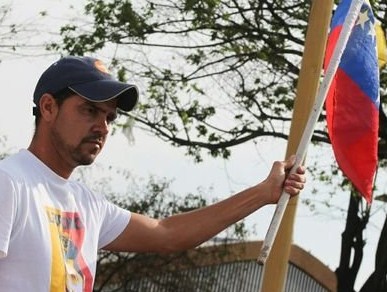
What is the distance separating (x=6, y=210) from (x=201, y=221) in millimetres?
931

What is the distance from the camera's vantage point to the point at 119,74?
50.4ft

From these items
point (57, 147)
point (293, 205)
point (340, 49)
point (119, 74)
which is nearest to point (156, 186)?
point (119, 74)

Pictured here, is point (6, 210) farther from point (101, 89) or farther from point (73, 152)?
point (101, 89)

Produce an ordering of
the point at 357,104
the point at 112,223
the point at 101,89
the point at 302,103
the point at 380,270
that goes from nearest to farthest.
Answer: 1. the point at 101,89
2. the point at 112,223
3. the point at 357,104
4. the point at 302,103
5. the point at 380,270

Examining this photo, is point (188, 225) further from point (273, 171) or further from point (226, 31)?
point (226, 31)

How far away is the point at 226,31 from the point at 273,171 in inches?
446

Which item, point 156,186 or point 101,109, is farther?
point 156,186

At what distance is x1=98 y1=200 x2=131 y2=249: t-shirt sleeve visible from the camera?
396 cm

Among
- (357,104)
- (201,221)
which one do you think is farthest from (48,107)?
(357,104)

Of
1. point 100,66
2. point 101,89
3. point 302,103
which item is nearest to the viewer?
point 101,89

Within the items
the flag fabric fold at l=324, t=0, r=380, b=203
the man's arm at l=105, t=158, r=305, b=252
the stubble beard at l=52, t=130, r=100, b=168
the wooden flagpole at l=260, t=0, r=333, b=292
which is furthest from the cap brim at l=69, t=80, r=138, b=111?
the wooden flagpole at l=260, t=0, r=333, b=292

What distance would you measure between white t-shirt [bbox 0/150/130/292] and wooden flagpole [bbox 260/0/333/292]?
3.61m

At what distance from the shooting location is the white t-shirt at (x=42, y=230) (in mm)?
3443

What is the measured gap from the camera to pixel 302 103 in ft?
23.9
